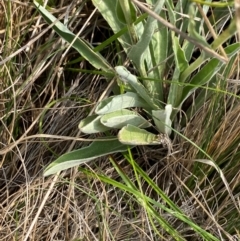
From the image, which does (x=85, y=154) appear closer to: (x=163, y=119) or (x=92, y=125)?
(x=92, y=125)

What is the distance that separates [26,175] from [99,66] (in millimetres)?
285

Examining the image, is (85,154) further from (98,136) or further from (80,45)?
(80,45)

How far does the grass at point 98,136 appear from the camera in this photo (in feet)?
3.36

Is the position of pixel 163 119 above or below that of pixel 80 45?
below

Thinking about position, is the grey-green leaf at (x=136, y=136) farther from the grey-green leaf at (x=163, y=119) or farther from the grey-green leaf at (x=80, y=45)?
the grey-green leaf at (x=80, y=45)

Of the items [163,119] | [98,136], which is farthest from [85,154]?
[163,119]

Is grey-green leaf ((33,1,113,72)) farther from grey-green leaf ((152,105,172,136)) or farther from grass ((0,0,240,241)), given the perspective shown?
grey-green leaf ((152,105,172,136))

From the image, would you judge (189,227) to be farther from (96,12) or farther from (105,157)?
(96,12)

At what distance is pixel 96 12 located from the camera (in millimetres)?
1103

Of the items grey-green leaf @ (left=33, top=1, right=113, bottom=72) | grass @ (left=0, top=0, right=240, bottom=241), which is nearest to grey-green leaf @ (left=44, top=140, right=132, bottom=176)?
grass @ (left=0, top=0, right=240, bottom=241)

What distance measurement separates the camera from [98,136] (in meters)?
1.06

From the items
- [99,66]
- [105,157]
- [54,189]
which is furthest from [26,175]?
[99,66]

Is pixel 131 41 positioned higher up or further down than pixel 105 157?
higher up

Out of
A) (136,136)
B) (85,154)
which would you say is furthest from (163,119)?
(85,154)
